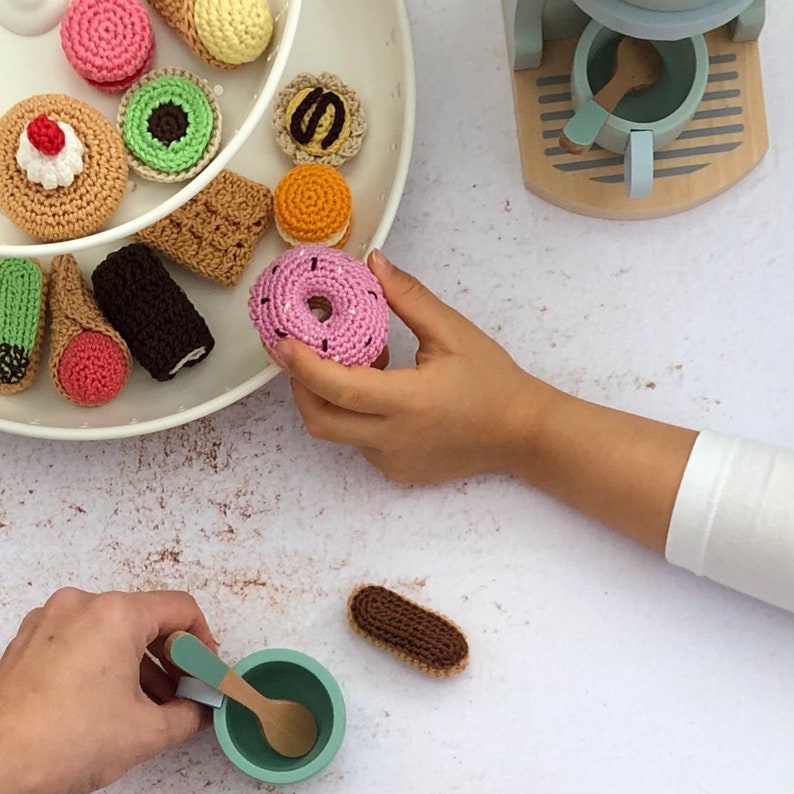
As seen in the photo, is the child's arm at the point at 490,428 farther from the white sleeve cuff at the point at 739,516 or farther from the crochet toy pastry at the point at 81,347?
the crochet toy pastry at the point at 81,347

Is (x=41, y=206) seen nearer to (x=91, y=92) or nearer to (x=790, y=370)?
(x=91, y=92)

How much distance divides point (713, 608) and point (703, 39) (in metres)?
0.39

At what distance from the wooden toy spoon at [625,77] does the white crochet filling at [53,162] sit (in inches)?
11.8

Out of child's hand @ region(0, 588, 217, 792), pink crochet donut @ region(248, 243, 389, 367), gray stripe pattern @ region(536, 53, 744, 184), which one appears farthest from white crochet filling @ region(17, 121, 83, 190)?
gray stripe pattern @ region(536, 53, 744, 184)

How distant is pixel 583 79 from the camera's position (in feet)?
2.13

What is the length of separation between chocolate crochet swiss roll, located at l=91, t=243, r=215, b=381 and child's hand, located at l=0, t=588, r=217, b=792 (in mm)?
152

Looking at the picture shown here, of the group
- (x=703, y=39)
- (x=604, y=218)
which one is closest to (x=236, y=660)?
(x=604, y=218)

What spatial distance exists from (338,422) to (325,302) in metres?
0.07

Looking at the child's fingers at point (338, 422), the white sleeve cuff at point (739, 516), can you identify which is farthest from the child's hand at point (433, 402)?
the white sleeve cuff at point (739, 516)

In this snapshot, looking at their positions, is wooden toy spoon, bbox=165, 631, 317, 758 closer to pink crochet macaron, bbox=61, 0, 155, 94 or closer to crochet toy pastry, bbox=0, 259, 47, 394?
crochet toy pastry, bbox=0, 259, 47, 394

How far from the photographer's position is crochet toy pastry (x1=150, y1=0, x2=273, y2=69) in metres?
0.47

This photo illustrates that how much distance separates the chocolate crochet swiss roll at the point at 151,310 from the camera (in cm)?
61

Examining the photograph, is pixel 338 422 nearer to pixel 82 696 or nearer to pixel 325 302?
pixel 325 302

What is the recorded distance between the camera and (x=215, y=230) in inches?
24.5
